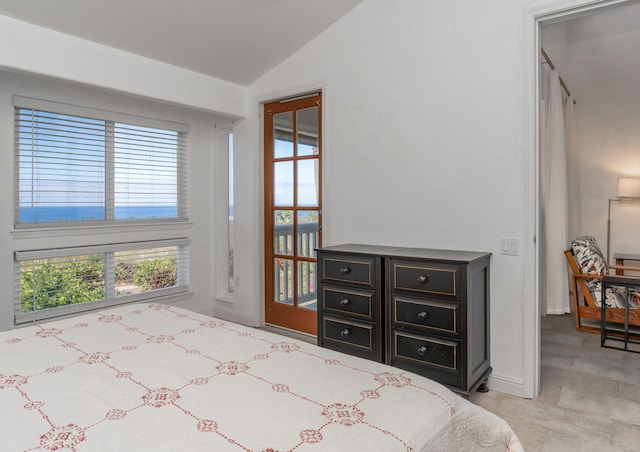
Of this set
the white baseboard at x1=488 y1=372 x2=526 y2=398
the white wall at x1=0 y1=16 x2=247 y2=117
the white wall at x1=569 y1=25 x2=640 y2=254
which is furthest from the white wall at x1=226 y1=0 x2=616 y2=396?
the white wall at x1=569 y1=25 x2=640 y2=254

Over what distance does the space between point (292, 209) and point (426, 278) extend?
1.75 m

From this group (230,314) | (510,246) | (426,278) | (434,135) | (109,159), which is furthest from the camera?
(230,314)

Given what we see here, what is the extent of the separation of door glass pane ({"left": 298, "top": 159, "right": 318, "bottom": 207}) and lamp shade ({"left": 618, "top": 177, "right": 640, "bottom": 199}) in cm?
383

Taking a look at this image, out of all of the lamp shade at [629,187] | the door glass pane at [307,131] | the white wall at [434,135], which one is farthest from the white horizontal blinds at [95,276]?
the lamp shade at [629,187]

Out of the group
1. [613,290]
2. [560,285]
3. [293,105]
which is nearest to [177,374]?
[293,105]

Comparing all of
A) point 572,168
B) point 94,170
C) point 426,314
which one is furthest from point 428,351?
point 572,168

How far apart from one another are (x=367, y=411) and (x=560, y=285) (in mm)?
4387

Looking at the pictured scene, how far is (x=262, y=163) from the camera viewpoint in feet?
13.3

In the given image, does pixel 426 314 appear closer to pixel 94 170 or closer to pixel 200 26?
pixel 200 26

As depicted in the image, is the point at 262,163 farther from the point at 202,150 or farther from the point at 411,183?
the point at 411,183

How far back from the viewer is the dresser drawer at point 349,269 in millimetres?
2684

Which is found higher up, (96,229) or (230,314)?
(96,229)

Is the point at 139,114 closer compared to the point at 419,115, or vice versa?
the point at 419,115

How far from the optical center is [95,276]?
362 centimetres
